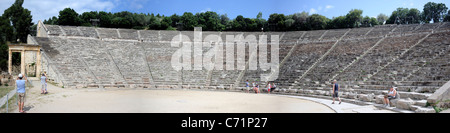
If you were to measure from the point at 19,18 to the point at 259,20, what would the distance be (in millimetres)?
32594

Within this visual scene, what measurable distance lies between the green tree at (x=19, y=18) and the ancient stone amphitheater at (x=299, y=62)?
1.53 meters

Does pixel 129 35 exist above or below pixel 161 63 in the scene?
above

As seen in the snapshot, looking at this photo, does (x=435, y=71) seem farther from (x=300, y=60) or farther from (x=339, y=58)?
(x=300, y=60)

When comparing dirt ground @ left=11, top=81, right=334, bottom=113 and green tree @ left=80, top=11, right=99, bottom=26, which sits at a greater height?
green tree @ left=80, top=11, right=99, bottom=26

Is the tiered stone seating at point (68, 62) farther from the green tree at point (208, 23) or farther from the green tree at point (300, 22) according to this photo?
the green tree at point (300, 22)

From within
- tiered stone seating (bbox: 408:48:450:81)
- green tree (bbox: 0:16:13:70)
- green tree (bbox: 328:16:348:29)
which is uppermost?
green tree (bbox: 328:16:348:29)

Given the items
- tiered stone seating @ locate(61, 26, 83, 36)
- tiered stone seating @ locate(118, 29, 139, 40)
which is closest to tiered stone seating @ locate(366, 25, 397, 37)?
tiered stone seating @ locate(118, 29, 139, 40)

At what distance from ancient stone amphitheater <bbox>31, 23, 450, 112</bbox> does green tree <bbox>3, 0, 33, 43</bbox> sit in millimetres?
1532

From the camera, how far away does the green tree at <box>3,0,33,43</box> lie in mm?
23781

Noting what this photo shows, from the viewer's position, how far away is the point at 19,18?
25.9 meters

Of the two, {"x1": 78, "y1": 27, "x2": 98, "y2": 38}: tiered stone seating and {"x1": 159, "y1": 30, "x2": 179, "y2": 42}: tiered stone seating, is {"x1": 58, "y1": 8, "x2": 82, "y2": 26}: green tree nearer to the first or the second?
{"x1": 78, "y1": 27, "x2": 98, "y2": 38}: tiered stone seating

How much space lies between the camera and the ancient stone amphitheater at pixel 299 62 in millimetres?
14688

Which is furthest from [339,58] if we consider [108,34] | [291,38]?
[108,34]

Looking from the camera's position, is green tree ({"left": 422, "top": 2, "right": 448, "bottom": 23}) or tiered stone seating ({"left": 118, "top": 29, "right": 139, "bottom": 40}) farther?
green tree ({"left": 422, "top": 2, "right": 448, "bottom": 23})
